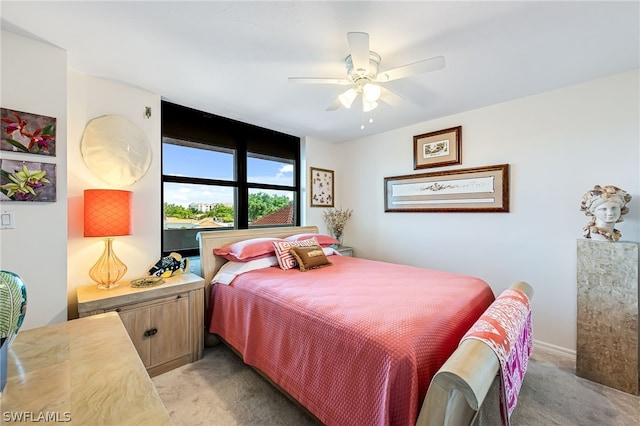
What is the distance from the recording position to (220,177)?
10.4 ft

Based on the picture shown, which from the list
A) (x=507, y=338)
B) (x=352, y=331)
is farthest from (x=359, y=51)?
(x=507, y=338)

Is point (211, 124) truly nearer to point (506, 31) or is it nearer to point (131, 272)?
point (131, 272)

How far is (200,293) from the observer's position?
231cm

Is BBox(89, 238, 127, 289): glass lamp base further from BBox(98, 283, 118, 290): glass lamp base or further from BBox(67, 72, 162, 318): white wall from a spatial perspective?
BBox(67, 72, 162, 318): white wall

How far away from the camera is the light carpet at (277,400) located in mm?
1637

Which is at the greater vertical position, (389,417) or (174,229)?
(174,229)

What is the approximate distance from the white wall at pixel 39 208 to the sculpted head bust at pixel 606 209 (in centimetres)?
386

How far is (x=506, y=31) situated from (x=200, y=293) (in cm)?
294

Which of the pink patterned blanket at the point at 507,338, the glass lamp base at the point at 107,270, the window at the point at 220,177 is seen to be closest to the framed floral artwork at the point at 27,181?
the glass lamp base at the point at 107,270

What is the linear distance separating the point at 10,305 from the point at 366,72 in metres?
1.96

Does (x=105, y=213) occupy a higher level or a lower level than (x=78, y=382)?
higher

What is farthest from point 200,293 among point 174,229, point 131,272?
point 174,229

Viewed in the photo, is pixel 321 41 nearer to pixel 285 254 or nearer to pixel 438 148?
pixel 285 254

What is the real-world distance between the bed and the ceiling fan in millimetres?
1411
